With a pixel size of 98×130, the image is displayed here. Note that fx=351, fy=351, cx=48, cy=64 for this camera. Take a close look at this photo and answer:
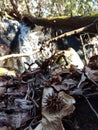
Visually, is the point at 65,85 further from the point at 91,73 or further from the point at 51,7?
the point at 51,7

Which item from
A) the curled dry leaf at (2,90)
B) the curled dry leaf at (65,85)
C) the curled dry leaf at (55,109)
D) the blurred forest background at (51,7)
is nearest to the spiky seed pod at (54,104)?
the curled dry leaf at (55,109)

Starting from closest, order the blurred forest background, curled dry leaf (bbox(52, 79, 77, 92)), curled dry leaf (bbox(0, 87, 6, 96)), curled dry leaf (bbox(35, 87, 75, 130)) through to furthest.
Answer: curled dry leaf (bbox(35, 87, 75, 130)) → curled dry leaf (bbox(52, 79, 77, 92)) → curled dry leaf (bbox(0, 87, 6, 96)) → the blurred forest background

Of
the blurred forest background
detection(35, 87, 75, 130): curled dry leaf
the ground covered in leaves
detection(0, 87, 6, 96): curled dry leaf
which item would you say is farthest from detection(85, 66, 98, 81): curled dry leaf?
the blurred forest background

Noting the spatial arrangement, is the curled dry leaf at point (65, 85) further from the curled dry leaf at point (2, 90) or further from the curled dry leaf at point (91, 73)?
the curled dry leaf at point (2, 90)

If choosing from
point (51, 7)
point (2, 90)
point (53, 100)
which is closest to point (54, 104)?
point (53, 100)

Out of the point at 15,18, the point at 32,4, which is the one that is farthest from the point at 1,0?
the point at 15,18

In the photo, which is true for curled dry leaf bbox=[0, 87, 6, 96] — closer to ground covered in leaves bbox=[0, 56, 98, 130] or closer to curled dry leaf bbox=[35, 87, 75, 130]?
ground covered in leaves bbox=[0, 56, 98, 130]

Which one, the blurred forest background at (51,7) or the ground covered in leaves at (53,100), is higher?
the ground covered in leaves at (53,100)

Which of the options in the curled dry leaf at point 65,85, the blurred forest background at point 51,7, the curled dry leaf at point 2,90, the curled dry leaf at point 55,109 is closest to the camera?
the curled dry leaf at point 55,109
